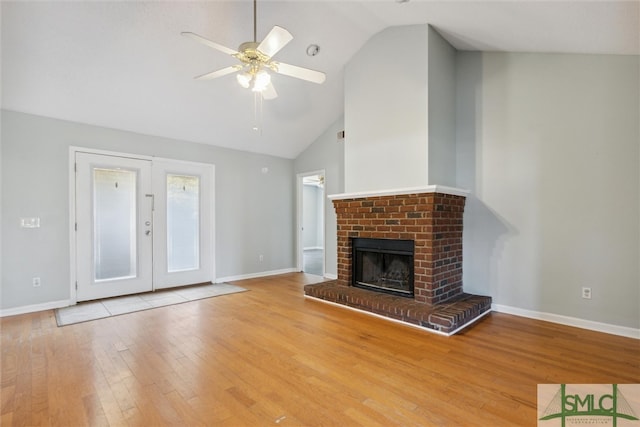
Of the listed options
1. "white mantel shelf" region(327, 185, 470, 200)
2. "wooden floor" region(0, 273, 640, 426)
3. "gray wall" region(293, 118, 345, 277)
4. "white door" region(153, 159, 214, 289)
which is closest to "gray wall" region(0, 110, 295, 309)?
"white door" region(153, 159, 214, 289)

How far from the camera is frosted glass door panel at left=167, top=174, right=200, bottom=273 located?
4828 mm

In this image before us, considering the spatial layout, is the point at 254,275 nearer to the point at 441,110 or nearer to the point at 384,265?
the point at 384,265

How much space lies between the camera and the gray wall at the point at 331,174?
213 inches

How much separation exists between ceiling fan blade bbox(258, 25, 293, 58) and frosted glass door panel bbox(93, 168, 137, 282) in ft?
10.6

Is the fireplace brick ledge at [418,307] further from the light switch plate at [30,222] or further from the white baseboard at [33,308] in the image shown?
the light switch plate at [30,222]

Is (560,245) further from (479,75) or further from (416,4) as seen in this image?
(416,4)

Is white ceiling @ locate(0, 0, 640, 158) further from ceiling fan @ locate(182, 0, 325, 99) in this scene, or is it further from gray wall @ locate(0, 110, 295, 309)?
ceiling fan @ locate(182, 0, 325, 99)

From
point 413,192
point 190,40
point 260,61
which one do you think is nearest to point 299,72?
point 260,61

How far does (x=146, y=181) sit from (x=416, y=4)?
13.6 feet

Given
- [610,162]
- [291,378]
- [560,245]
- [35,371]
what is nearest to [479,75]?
[610,162]

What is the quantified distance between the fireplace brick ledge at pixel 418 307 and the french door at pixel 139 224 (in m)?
2.42

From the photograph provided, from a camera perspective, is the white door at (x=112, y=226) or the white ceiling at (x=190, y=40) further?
the white door at (x=112, y=226)

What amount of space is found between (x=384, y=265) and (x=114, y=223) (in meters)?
3.76

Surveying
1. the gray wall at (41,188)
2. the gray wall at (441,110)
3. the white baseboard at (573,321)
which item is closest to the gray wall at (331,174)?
the gray wall at (441,110)
